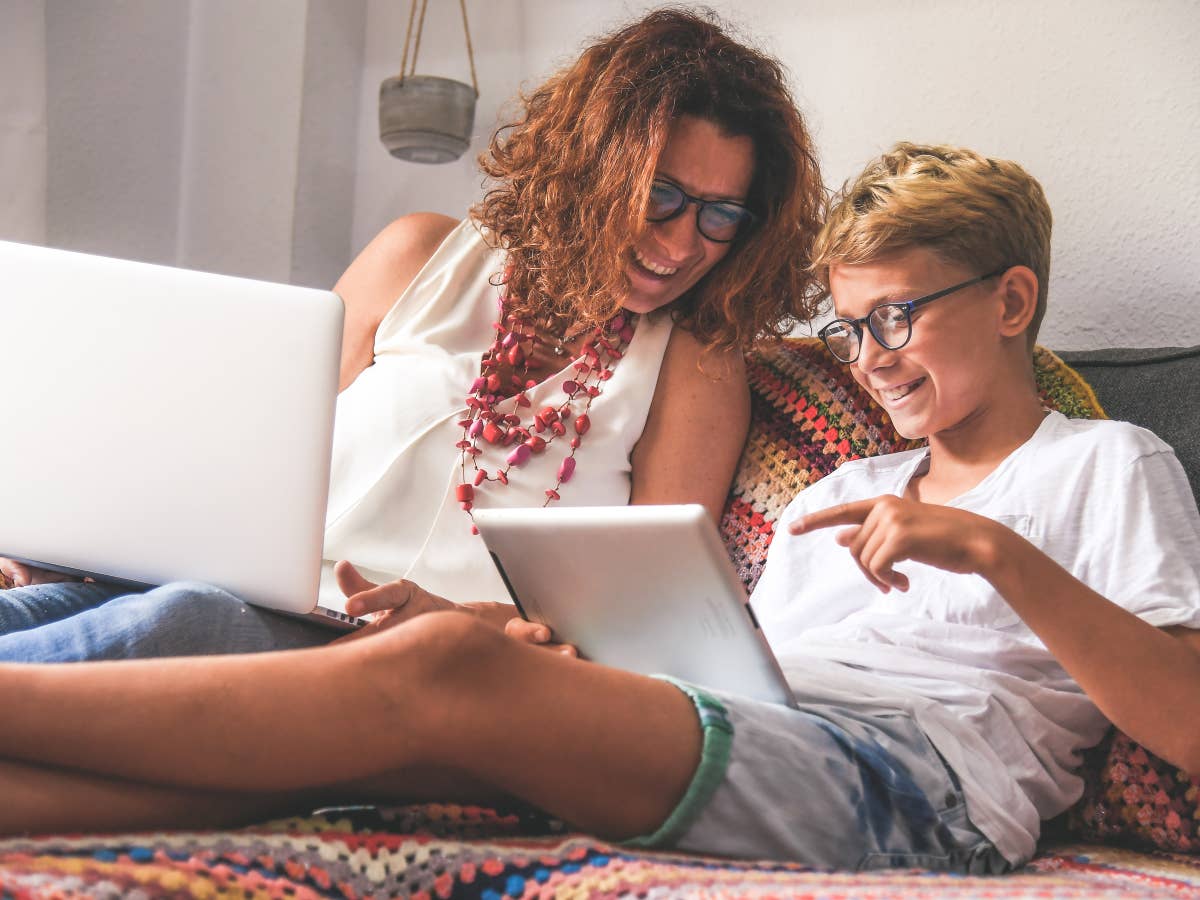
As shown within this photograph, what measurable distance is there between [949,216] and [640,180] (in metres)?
0.38

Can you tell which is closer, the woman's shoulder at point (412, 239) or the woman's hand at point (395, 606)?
the woman's hand at point (395, 606)

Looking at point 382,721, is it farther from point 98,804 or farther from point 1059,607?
point 1059,607

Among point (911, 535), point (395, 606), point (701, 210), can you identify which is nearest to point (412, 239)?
point (701, 210)

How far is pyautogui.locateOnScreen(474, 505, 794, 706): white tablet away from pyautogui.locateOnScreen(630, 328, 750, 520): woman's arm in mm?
451

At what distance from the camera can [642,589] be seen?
2.97 ft

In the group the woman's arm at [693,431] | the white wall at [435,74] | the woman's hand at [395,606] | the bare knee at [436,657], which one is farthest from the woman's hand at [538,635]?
the white wall at [435,74]

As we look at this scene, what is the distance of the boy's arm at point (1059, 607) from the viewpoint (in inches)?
35.0

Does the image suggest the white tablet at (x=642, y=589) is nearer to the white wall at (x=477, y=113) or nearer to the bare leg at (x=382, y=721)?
the bare leg at (x=382, y=721)

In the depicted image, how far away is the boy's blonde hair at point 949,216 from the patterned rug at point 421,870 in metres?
0.65

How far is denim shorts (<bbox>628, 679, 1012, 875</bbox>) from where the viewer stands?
81 centimetres

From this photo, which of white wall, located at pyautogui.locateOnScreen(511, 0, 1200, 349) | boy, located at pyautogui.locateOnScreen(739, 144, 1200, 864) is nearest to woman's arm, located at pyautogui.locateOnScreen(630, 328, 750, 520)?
boy, located at pyautogui.locateOnScreen(739, 144, 1200, 864)

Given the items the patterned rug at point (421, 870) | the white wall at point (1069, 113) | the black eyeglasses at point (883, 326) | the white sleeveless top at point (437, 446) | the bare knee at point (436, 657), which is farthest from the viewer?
the white wall at point (1069, 113)

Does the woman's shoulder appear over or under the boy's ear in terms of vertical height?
under

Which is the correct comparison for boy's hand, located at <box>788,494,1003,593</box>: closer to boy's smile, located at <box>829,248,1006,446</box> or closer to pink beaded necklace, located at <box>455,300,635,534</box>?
boy's smile, located at <box>829,248,1006,446</box>
